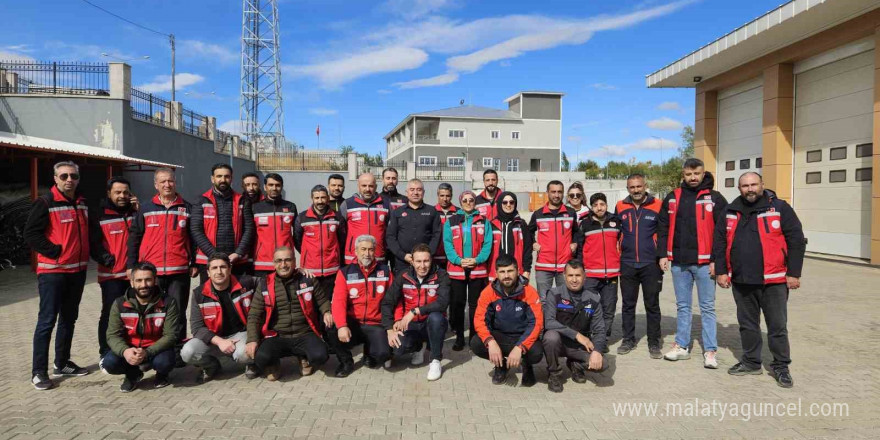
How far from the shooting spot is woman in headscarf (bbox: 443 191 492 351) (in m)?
5.71

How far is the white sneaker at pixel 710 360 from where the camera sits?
16.6 ft

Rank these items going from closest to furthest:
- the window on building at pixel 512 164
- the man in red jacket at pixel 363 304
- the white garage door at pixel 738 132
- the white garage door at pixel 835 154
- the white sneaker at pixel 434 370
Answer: the white sneaker at pixel 434 370 → the man in red jacket at pixel 363 304 → the white garage door at pixel 835 154 → the white garage door at pixel 738 132 → the window on building at pixel 512 164

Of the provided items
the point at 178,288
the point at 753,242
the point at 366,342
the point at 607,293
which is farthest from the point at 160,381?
the point at 753,242

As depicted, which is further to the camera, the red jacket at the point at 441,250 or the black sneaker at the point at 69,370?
the red jacket at the point at 441,250

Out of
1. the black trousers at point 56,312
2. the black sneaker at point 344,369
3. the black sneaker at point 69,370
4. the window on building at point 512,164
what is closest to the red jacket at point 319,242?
the black sneaker at point 344,369

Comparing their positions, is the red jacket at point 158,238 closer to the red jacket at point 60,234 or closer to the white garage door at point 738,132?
the red jacket at point 60,234

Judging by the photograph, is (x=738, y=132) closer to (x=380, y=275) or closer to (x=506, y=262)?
(x=506, y=262)

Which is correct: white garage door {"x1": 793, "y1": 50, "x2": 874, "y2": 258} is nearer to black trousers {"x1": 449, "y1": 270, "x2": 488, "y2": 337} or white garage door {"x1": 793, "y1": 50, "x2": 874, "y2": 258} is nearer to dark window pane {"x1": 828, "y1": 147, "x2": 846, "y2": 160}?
dark window pane {"x1": 828, "y1": 147, "x2": 846, "y2": 160}

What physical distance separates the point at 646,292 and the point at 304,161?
27.3 m

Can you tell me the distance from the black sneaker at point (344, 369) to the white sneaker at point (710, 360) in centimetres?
348

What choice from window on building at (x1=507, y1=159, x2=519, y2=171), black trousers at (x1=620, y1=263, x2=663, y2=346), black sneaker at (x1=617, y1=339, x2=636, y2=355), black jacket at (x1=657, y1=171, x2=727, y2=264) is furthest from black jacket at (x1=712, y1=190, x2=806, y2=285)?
window on building at (x1=507, y1=159, x2=519, y2=171)

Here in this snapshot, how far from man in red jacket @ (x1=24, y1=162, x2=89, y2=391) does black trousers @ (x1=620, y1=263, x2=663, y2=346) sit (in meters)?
5.37

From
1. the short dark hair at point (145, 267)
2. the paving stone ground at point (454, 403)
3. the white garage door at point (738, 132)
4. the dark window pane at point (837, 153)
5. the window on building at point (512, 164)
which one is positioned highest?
the window on building at point (512, 164)

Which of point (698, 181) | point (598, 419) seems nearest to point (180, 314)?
point (598, 419)
